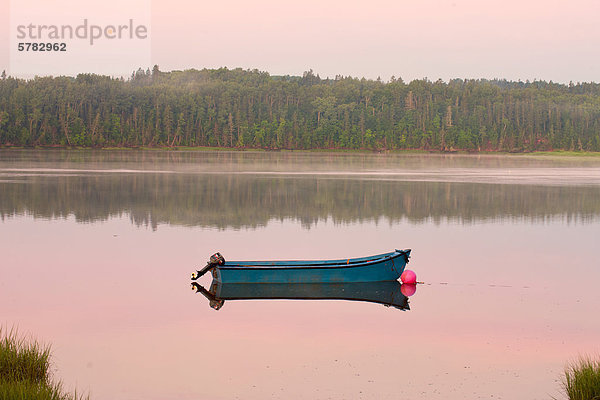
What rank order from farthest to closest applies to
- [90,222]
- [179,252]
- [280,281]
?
[90,222], [179,252], [280,281]

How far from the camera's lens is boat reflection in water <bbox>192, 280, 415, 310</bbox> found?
16.6 metres

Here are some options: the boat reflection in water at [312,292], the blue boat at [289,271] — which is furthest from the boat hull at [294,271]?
the boat reflection in water at [312,292]

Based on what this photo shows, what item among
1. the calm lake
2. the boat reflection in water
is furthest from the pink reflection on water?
the boat reflection in water

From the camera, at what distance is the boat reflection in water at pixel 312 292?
1656cm

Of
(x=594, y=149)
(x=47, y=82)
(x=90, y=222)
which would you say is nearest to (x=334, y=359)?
(x=90, y=222)

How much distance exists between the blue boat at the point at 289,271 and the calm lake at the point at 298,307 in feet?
3.52

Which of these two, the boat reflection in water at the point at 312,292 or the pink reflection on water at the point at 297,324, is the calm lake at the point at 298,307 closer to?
the pink reflection on water at the point at 297,324

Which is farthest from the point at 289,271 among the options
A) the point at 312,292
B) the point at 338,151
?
the point at 338,151

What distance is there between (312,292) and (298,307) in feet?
4.36

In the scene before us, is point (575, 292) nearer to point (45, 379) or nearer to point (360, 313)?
point (360, 313)

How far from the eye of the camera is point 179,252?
22.5 metres

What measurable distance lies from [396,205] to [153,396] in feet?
93.8

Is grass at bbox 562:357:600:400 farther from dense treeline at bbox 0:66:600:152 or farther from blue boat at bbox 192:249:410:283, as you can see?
dense treeline at bbox 0:66:600:152

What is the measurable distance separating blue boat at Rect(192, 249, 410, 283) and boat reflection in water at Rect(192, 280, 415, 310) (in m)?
0.13
